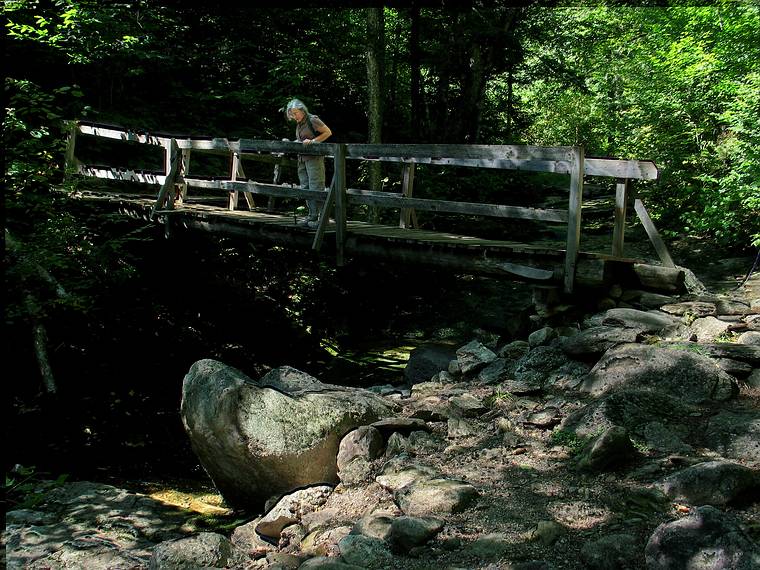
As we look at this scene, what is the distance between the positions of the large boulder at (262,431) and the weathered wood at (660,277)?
308 cm

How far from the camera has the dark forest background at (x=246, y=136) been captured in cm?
753

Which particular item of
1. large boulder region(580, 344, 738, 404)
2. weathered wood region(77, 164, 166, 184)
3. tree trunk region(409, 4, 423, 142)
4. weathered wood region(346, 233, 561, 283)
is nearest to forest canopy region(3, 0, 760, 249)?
Answer: tree trunk region(409, 4, 423, 142)

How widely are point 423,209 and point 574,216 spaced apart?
1913 mm

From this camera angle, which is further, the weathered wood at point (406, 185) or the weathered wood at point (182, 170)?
the weathered wood at point (182, 170)

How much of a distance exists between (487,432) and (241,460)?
195 cm

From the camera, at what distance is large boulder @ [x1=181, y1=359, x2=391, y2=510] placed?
4.91 metres

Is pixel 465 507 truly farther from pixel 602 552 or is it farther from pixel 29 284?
pixel 29 284

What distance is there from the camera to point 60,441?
725cm

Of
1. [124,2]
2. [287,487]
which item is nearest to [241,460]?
[287,487]

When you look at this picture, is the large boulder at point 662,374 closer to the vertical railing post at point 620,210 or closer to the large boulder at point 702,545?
the vertical railing post at point 620,210

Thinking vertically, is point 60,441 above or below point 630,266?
below

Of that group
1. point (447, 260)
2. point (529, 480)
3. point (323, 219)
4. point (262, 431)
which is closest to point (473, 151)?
point (447, 260)

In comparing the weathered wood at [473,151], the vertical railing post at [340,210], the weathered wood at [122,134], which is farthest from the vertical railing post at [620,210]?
the weathered wood at [122,134]

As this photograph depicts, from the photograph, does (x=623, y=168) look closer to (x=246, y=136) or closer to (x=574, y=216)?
(x=574, y=216)
